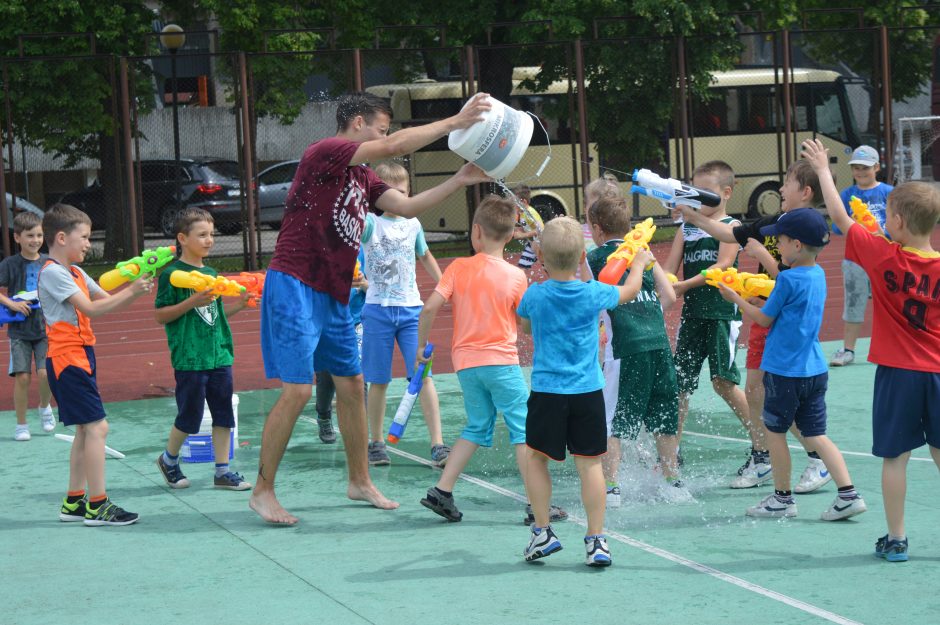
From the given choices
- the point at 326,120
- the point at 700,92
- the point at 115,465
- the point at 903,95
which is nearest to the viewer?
the point at 115,465

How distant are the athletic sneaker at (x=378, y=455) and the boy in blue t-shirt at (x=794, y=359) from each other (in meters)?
2.44

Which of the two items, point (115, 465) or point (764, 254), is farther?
point (115, 465)

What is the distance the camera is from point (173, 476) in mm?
7129

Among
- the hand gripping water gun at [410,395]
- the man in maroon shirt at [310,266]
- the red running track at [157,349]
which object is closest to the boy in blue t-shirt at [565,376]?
the man in maroon shirt at [310,266]

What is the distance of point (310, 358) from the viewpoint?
20.6 feet

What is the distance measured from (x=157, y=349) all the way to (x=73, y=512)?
7.69 metres

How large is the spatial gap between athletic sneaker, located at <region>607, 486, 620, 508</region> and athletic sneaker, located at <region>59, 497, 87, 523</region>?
2.76 m

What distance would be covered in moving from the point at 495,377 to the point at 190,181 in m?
19.9

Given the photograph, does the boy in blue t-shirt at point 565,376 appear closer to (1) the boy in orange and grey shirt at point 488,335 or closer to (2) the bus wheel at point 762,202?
(1) the boy in orange and grey shirt at point 488,335

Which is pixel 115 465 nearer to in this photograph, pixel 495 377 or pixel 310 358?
A: pixel 310 358

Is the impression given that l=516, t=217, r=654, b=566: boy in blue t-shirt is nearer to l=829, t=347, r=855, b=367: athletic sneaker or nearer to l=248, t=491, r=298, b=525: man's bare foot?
l=248, t=491, r=298, b=525: man's bare foot

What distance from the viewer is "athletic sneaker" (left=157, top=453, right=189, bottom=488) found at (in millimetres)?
7102

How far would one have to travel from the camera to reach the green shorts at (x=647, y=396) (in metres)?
6.42

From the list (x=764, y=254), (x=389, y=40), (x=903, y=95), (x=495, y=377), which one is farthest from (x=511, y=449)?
(x=903, y=95)
